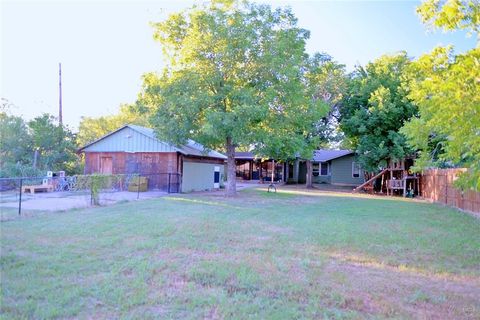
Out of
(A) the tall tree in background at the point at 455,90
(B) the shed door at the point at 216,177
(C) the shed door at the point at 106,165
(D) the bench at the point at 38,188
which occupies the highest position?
(A) the tall tree in background at the point at 455,90

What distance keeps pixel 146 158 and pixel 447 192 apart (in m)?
15.2

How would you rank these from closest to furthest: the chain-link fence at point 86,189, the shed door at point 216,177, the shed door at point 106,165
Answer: the chain-link fence at point 86,189 → the shed door at point 106,165 → the shed door at point 216,177

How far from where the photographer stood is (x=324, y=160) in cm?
3706

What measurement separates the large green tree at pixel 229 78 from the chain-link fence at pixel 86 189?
11.2ft

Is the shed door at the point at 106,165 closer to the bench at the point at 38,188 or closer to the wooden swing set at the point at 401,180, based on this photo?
the bench at the point at 38,188

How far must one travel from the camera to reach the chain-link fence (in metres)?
13.6

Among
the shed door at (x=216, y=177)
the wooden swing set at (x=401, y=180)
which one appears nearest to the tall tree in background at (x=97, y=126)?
the shed door at (x=216, y=177)

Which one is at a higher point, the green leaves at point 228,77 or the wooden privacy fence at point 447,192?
the green leaves at point 228,77

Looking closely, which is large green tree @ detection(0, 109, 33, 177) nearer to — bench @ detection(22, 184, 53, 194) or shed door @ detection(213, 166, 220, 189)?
bench @ detection(22, 184, 53, 194)

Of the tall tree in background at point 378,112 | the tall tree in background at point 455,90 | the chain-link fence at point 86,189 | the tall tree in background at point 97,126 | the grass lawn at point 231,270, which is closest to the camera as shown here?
the grass lawn at point 231,270

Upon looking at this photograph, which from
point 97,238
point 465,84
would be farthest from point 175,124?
point 465,84

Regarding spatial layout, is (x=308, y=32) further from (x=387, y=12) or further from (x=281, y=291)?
(x=281, y=291)

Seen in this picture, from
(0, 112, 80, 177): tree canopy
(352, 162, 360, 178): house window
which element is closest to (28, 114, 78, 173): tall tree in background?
(0, 112, 80, 177): tree canopy

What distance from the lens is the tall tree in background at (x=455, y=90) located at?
4633 mm
